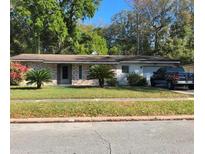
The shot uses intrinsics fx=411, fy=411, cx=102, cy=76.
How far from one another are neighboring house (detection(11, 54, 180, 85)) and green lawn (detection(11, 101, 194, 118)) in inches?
819

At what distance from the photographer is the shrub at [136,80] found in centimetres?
3312

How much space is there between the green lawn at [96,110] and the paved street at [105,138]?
1.30m

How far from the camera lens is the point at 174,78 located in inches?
1088

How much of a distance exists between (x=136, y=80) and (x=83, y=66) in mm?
5265

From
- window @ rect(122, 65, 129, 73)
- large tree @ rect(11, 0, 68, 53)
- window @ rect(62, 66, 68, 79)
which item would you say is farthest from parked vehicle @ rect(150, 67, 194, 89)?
large tree @ rect(11, 0, 68, 53)

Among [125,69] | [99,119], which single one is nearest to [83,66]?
[125,69]

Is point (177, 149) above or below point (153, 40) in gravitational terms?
below

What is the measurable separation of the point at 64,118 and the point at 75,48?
1378 inches

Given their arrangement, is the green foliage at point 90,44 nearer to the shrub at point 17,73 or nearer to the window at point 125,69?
the window at point 125,69

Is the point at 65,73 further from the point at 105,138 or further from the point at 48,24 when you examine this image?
the point at 105,138
